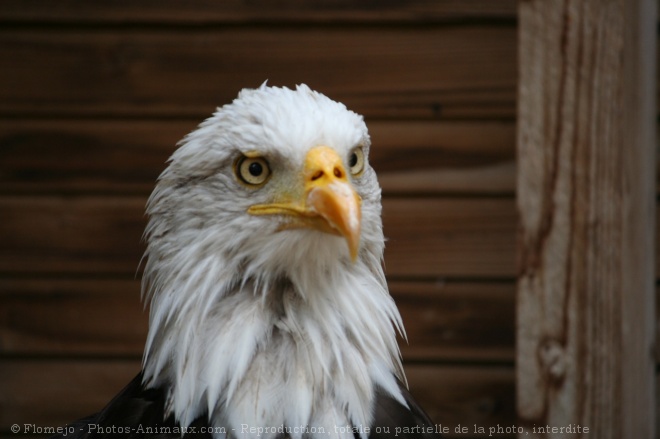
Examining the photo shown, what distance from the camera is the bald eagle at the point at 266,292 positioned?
1528 millimetres

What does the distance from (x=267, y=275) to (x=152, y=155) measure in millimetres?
1480

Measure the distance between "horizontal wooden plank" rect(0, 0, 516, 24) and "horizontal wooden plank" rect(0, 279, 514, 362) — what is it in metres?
0.99

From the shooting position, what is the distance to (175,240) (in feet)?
5.44

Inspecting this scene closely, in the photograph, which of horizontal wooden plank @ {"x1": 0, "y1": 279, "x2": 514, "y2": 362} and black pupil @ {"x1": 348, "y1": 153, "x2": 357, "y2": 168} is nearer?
black pupil @ {"x1": 348, "y1": 153, "x2": 357, "y2": 168}

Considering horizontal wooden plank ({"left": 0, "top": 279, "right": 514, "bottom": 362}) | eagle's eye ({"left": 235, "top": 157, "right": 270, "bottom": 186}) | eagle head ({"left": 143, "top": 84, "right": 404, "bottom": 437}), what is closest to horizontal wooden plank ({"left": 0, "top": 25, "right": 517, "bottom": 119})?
horizontal wooden plank ({"left": 0, "top": 279, "right": 514, "bottom": 362})

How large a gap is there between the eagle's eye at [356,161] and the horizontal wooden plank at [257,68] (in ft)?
4.15

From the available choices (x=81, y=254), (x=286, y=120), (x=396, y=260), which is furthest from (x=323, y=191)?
(x=81, y=254)

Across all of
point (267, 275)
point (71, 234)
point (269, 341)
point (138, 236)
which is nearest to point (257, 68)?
point (138, 236)

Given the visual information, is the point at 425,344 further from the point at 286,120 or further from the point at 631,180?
the point at 286,120

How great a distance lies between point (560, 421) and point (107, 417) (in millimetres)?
1006

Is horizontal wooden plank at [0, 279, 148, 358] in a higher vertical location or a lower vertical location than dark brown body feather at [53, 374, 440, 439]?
lower

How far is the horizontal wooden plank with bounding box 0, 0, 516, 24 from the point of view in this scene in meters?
2.86

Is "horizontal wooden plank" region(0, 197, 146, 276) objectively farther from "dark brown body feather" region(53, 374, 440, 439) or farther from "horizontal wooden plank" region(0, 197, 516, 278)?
"dark brown body feather" region(53, 374, 440, 439)

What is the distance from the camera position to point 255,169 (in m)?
1.60
